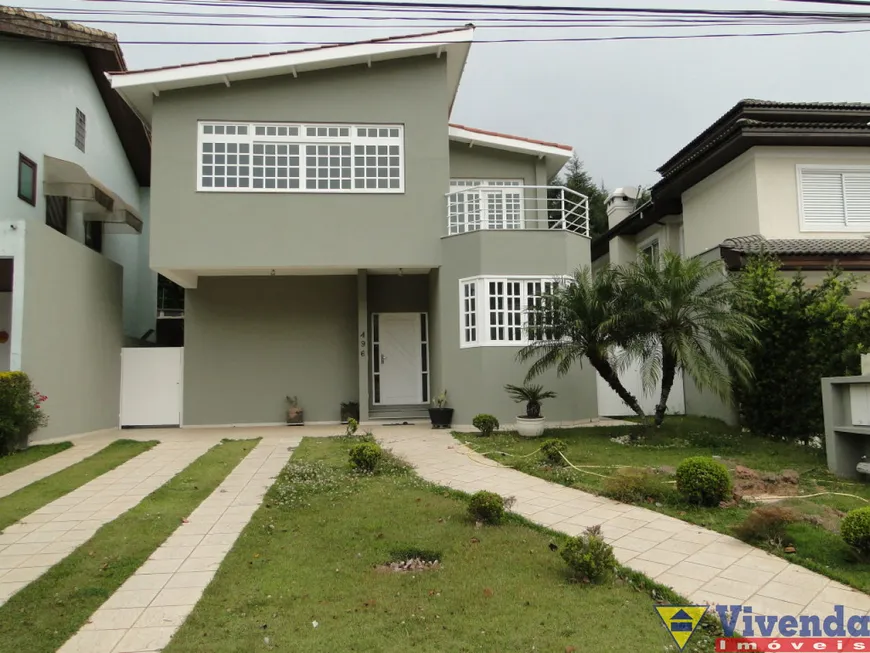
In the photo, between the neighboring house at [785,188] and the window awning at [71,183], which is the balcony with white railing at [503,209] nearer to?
the neighboring house at [785,188]

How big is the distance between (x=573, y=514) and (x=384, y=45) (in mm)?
10825

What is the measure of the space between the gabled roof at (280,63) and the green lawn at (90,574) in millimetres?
8956

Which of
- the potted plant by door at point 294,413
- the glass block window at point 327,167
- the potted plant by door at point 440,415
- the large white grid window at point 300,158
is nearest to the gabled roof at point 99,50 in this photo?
the large white grid window at point 300,158

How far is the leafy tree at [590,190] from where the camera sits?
107 feet

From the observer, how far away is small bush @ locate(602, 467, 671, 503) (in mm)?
6426

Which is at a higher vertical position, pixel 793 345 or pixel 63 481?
pixel 793 345

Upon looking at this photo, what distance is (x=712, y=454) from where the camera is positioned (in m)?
8.95

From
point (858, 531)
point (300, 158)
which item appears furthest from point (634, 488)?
point (300, 158)

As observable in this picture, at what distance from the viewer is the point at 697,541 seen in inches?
202

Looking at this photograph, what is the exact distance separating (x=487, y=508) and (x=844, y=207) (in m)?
11.8

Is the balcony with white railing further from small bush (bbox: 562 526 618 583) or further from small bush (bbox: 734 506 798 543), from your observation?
small bush (bbox: 562 526 618 583)

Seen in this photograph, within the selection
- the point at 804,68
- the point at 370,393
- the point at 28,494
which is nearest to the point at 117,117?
the point at 370,393

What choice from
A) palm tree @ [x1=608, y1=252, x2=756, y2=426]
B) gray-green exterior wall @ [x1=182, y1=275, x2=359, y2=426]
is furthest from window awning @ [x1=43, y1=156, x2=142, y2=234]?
palm tree @ [x1=608, y1=252, x2=756, y2=426]

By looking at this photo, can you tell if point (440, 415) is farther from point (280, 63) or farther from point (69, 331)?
point (280, 63)
